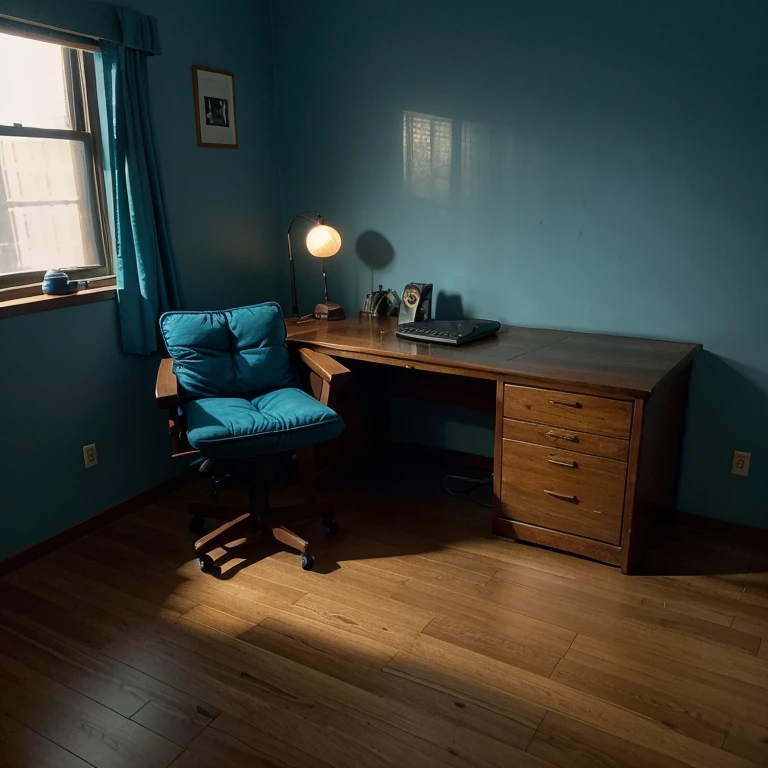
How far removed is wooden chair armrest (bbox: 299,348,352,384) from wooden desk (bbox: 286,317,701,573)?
114 mm

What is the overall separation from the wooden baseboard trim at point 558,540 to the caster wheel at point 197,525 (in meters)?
1.17

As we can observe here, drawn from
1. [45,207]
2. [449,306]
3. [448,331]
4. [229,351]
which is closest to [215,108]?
[45,207]

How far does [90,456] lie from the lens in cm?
291

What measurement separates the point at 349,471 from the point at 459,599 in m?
1.17

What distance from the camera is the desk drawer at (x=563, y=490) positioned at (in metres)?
2.46

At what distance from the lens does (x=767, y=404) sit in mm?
2670

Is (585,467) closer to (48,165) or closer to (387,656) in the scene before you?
(387,656)

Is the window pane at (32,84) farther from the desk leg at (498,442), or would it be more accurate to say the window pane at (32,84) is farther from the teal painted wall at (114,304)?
the desk leg at (498,442)

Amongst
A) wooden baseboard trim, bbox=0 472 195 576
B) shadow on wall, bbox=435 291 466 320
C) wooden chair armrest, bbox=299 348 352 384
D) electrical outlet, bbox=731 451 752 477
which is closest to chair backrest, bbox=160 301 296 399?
wooden chair armrest, bbox=299 348 352 384

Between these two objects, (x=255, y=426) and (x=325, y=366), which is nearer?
(x=255, y=426)

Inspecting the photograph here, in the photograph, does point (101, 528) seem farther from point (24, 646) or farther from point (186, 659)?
point (186, 659)

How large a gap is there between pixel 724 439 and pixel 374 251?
1.80 metres

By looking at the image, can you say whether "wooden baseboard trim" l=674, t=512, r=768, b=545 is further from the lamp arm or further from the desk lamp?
the lamp arm

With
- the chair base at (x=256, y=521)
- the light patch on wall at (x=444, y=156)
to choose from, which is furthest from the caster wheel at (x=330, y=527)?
the light patch on wall at (x=444, y=156)
